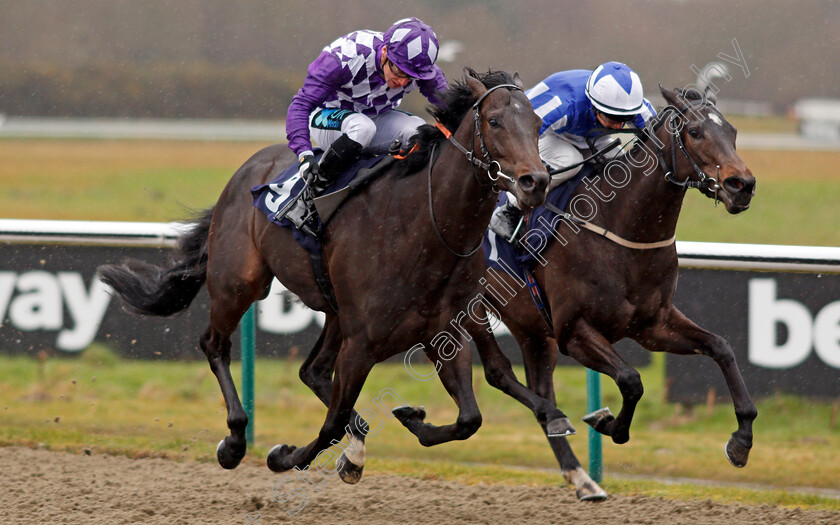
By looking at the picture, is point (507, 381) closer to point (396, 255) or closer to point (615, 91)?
point (396, 255)

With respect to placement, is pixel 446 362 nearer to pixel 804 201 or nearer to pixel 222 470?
pixel 222 470

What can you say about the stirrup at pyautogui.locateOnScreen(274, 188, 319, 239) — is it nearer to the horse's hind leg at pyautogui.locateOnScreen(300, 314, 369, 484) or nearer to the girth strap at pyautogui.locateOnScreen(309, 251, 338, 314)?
the girth strap at pyautogui.locateOnScreen(309, 251, 338, 314)

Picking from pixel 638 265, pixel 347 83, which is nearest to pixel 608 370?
pixel 638 265

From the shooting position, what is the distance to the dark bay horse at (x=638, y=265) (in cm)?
423

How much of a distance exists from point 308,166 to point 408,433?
2.87 m

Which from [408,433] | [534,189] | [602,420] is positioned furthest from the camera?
[408,433]

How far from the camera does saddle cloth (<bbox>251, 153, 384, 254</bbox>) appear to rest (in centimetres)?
433

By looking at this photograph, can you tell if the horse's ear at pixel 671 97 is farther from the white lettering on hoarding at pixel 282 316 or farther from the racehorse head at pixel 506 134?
the white lettering on hoarding at pixel 282 316

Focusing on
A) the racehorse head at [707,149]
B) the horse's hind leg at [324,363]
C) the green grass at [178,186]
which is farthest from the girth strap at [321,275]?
the green grass at [178,186]

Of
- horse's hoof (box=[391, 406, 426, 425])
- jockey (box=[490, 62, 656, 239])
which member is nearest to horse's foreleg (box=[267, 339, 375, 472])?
horse's hoof (box=[391, 406, 426, 425])

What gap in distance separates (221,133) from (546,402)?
17.0m

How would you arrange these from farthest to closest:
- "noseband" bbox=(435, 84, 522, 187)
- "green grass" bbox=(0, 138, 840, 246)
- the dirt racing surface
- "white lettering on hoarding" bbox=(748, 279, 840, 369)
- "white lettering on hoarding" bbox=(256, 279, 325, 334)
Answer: "green grass" bbox=(0, 138, 840, 246) < "white lettering on hoarding" bbox=(256, 279, 325, 334) < "white lettering on hoarding" bbox=(748, 279, 840, 369) < the dirt racing surface < "noseband" bbox=(435, 84, 522, 187)

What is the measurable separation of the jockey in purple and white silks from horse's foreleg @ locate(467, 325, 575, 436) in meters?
1.00

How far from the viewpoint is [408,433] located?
6.73 meters
